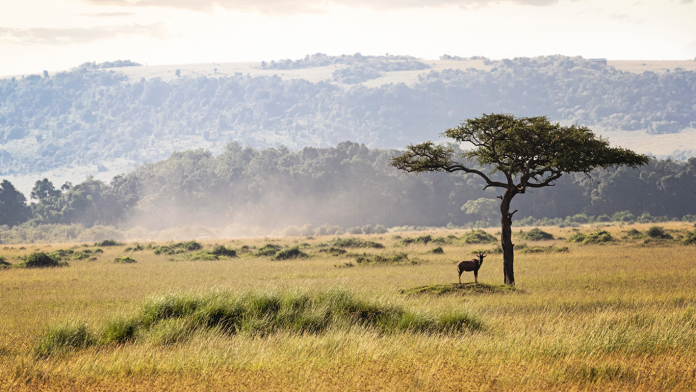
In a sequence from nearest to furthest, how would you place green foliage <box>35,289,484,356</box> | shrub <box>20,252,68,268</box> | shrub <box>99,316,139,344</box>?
green foliage <box>35,289,484,356</box>
shrub <box>99,316,139,344</box>
shrub <box>20,252,68,268</box>

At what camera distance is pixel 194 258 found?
145 feet

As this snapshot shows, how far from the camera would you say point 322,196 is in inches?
4985

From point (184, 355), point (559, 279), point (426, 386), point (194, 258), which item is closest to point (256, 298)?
point (184, 355)

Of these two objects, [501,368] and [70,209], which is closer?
[501,368]

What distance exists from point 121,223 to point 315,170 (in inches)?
1790

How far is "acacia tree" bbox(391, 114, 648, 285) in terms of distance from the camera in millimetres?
21844

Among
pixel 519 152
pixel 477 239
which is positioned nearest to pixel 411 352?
pixel 519 152

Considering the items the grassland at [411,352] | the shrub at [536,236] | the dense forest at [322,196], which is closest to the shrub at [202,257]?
the grassland at [411,352]

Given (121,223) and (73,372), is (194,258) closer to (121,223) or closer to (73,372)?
(73,372)

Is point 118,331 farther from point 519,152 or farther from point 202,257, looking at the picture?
point 202,257

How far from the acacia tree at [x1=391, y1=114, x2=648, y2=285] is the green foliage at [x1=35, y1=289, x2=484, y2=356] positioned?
9.71 metres

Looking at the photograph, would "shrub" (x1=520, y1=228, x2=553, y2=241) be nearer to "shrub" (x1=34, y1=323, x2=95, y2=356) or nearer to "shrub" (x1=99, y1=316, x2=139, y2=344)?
"shrub" (x1=99, y1=316, x2=139, y2=344)

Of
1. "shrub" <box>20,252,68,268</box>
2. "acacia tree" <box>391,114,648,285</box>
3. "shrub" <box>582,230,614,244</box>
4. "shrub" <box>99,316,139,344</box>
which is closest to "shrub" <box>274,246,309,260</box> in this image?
"shrub" <box>20,252,68,268</box>

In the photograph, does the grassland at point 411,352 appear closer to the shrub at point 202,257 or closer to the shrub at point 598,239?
the shrub at point 202,257
